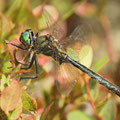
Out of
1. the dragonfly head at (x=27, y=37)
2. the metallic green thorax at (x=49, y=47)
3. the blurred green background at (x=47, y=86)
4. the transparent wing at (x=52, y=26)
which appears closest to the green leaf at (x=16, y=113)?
the blurred green background at (x=47, y=86)

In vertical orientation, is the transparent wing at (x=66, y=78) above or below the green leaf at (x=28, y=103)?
below

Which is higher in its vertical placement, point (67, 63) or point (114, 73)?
point (67, 63)

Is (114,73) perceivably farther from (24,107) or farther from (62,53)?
(24,107)

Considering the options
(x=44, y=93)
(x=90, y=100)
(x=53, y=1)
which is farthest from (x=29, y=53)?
(x=53, y=1)

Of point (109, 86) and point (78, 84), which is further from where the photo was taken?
point (109, 86)

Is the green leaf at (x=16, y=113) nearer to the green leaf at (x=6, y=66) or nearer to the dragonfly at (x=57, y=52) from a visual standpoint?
the green leaf at (x=6, y=66)

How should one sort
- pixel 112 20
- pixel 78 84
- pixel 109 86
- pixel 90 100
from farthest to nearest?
pixel 112 20, pixel 109 86, pixel 78 84, pixel 90 100

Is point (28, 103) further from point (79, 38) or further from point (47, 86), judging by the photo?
point (79, 38)
